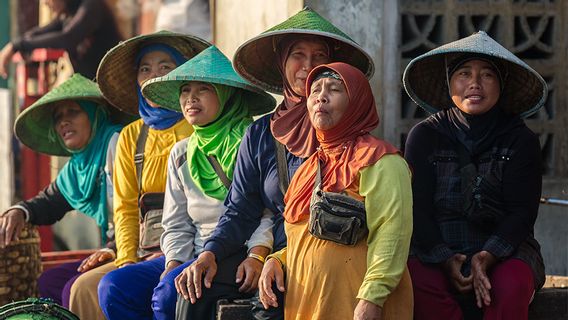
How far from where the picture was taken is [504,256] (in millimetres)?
4664

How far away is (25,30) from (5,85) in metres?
0.61

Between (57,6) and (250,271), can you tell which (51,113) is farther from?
(57,6)

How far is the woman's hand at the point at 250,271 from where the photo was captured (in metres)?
4.82

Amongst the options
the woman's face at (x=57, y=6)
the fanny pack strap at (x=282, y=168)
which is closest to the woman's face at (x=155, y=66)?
the fanny pack strap at (x=282, y=168)

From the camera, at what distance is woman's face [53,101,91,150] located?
6.49m

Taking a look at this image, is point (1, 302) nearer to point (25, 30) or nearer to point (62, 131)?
point (62, 131)

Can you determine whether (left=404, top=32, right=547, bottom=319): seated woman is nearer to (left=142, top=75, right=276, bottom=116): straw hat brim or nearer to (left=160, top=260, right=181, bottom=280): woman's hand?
(left=142, top=75, right=276, bottom=116): straw hat brim

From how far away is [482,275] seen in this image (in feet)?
15.2

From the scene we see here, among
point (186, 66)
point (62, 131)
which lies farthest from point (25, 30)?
point (186, 66)

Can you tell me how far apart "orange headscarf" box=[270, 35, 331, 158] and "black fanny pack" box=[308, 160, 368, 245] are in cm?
44

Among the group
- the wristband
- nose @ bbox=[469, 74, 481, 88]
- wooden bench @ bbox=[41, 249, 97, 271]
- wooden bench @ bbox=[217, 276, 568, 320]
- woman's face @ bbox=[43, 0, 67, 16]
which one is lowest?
wooden bench @ bbox=[41, 249, 97, 271]

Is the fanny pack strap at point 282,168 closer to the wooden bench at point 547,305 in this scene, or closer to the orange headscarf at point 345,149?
the orange headscarf at point 345,149

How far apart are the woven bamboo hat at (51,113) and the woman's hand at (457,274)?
2473 mm

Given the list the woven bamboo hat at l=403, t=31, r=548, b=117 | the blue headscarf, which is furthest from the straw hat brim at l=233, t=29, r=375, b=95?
the blue headscarf
